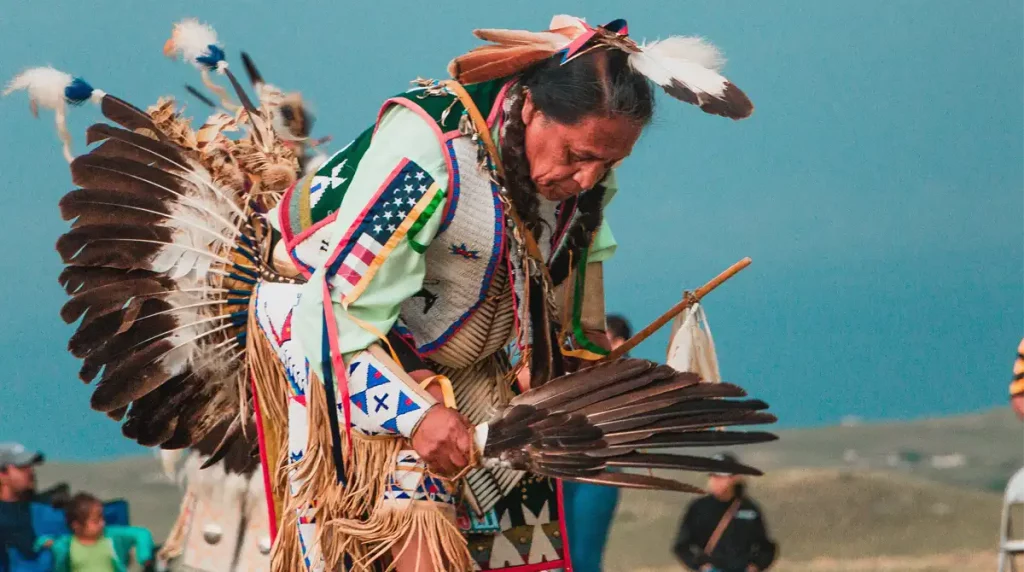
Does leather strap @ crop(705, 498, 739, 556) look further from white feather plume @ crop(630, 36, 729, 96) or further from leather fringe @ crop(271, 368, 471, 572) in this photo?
white feather plume @ crop(630, 36, 729, 96)

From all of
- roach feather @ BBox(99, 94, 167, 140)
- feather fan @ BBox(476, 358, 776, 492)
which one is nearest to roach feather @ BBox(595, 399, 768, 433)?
feather fan @ BBox(476, 358, 776, 492)

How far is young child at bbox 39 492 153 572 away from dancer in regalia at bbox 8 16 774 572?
6.15 feet

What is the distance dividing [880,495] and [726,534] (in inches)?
25.2

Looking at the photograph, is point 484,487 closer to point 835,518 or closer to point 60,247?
point 60,247

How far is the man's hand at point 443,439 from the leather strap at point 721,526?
2.17 m

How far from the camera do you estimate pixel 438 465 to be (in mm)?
2182

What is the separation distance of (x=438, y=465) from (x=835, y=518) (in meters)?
2.67

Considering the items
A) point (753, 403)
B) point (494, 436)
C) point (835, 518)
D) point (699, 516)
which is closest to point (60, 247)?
point (494, 436)

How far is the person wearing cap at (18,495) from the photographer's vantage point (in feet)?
14.8

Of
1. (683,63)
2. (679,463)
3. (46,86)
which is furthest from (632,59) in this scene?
(46,86)

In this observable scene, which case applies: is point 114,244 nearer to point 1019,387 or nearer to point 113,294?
point 113,294

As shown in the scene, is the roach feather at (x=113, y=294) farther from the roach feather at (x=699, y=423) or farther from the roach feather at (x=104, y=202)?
the roach feather at (x=699, y=423)

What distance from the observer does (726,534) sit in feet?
13.8

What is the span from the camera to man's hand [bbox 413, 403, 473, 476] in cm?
216
